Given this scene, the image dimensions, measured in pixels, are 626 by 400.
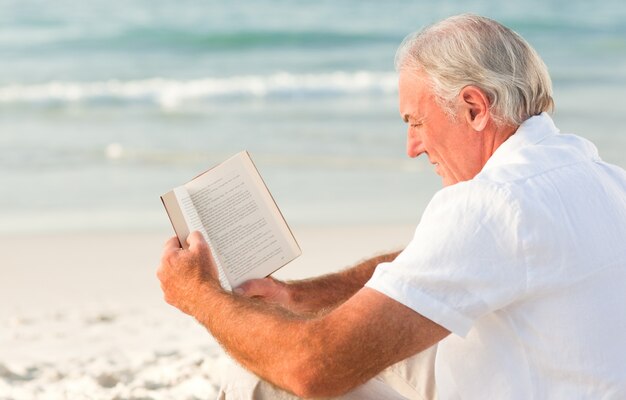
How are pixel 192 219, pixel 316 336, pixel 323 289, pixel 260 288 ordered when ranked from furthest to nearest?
pixel 323 289
pixel 260 288
pixel 192 219
pixel 316 336

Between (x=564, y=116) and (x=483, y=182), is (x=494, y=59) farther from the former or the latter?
(x=564, y=116)

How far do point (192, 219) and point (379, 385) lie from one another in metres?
0.62

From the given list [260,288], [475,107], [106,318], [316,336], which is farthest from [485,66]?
[106,318]

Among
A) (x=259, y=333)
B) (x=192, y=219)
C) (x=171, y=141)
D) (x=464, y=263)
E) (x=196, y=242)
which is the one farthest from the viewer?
(x=171, y=141)

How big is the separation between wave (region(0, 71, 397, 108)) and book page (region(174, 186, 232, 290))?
364 inches

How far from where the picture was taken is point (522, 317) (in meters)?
2.04

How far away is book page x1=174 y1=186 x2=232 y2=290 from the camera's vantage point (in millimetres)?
2555

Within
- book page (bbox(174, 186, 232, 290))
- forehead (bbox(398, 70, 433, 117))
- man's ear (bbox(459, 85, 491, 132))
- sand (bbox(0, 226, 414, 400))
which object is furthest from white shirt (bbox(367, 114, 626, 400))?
sand (bbox(0, 226, 414, 400))

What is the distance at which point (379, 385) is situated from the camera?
2270 mm

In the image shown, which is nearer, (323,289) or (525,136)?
(525,136)

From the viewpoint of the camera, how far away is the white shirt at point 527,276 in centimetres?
196

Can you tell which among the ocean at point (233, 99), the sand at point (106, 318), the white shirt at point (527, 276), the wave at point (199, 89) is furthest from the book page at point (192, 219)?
the wave at point (199, 89)

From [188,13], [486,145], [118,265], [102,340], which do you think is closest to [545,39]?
[188,13]

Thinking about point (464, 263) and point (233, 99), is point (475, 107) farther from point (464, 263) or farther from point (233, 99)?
point (233, 99)
